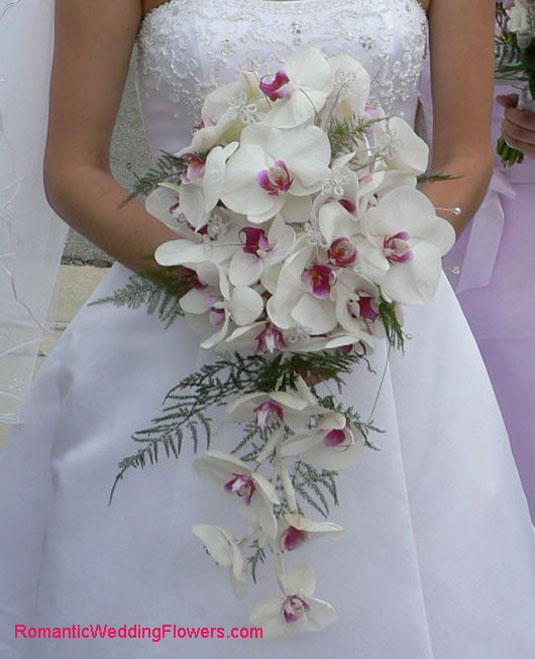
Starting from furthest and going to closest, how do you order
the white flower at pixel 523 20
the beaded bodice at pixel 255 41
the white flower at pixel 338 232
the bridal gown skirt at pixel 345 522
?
the white flower at pixel 523 20
the beaded bodice at pixel 255 41
the bridal gown skirt at pixel 345 522
the white flower at pixel 338 232

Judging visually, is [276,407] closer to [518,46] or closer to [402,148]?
[402,148]

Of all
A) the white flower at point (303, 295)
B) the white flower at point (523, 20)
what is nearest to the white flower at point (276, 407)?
the white flower at point (303, 295)

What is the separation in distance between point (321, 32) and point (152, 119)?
385mm

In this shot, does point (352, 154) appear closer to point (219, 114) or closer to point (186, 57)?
point (219, 114)

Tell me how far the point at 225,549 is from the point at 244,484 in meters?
0.16

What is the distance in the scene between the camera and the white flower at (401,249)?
1644mm

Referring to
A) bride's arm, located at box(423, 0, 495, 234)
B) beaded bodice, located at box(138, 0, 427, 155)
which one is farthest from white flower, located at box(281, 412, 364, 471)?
beaded bodice, located at box(138, 0, 427, 155)

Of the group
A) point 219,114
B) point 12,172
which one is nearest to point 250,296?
point 219,114

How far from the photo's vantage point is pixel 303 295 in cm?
165

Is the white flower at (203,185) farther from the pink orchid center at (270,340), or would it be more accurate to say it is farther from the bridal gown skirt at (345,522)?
the bridal gown skirt at (345,522)

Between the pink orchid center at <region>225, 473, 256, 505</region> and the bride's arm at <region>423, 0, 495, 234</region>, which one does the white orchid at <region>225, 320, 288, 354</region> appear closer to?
the pink orchid center at <region>225, 473, 256, 505</region>

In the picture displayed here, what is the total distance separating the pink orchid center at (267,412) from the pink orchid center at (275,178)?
0.31 metres

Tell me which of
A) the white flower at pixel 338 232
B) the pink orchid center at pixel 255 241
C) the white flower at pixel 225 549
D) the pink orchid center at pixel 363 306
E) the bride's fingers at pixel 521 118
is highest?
the white flower at pixel 338 232

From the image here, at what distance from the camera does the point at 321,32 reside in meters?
2.21
